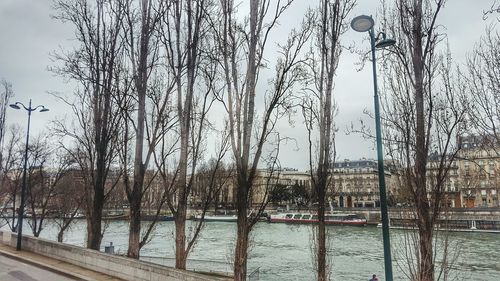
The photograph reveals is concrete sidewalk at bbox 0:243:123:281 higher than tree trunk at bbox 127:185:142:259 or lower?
lower

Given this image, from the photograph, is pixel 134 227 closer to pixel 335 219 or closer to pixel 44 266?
pixel 44 266

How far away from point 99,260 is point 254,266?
19.4 metres

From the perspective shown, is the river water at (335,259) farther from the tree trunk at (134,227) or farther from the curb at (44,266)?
the curb at (44,266)

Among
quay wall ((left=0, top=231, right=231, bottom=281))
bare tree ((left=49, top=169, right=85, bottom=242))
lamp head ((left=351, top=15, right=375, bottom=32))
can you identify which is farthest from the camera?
bare tree ((left=49, top=169, right=85, bottom=242))

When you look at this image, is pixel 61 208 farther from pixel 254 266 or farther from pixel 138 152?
pixel 138 152

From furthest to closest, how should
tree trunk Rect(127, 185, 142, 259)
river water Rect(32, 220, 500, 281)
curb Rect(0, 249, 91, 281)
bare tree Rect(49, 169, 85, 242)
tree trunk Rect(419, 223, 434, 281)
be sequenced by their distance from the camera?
bare tree Rect(49, 169, 85, 242), river water Rect(32, 220, 500, 281), tree trunk Rect(127, 185, 142, 259), curb Rect(0, 249, 91, 281), tree trunk Rect(419, 223, 434, 281)

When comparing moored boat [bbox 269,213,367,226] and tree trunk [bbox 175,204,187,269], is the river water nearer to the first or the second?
tree trunk [bbox 175,204,187,269]

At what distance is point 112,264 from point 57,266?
124 inches

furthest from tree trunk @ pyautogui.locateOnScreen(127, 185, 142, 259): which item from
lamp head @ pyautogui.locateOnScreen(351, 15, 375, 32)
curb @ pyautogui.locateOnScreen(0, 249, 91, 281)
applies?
lamp head @ pyautogui.locateOnScreen(351, 15, 375, 32)

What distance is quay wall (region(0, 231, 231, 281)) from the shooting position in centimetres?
995

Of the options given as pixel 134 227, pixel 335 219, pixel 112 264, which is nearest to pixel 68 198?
pixel 134 227

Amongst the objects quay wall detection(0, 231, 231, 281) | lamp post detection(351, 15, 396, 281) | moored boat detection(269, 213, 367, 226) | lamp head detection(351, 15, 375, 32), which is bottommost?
moored boat detection(269, 213, 367, 226)

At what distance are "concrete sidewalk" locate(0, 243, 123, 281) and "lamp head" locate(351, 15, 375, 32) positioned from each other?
9.35m

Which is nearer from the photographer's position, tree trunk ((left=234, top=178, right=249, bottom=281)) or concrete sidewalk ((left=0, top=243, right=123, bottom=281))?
tree trunk ((left=234, top=178, right=249, bottom=281))
